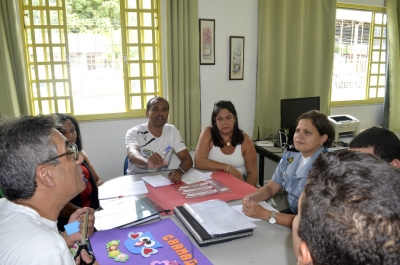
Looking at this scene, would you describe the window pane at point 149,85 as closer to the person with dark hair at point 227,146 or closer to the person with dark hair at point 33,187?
the person with dark hair at point 227,146

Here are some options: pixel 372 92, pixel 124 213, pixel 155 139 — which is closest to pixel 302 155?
pixel 124 213

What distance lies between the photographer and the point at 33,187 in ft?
3.31

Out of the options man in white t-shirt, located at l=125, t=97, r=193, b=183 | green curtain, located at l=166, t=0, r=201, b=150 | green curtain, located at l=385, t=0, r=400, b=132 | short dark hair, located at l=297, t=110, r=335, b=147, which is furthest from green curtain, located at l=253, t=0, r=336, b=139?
short dark hair, located at l=297, t=110, r=335, b=147

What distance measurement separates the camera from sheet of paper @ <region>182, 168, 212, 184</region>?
85.7 inches

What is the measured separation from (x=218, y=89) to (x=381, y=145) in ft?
8.40

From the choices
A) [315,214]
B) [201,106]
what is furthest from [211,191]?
[201,106]

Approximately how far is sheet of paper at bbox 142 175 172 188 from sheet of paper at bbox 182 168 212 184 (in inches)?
5.1

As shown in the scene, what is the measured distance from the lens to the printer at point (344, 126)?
12.0 feet

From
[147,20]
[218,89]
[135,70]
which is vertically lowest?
[218,89]

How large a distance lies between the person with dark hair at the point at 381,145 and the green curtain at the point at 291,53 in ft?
8.27

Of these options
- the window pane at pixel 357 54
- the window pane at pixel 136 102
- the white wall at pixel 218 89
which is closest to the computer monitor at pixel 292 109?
the white wall at pixel 218 89

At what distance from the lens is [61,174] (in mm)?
1076

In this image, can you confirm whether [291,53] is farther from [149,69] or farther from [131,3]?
[131,3]

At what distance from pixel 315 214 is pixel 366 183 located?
107 mm
